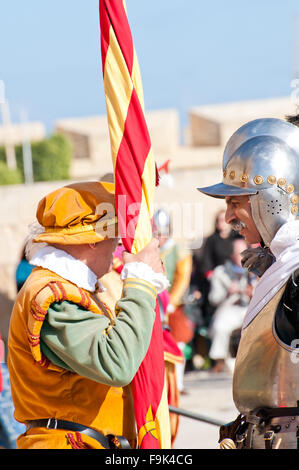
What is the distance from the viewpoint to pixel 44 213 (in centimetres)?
278

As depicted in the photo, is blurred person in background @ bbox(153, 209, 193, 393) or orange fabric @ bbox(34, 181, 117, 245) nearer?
orange fabric @ bbox(34, 181, 117, 245)

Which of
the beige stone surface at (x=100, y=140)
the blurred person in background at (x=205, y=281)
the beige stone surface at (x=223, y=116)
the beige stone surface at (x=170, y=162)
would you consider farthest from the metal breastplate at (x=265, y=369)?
the beige stone surface at (x=223, y=116)

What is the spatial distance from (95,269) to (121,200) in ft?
0.88

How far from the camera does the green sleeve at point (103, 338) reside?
2551 millimetres

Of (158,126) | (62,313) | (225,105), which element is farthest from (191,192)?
(62,313)

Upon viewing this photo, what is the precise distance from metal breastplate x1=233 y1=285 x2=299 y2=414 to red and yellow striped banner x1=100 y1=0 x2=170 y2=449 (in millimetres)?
382

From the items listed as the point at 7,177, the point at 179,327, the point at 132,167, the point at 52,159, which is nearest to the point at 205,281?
the point at 179,327

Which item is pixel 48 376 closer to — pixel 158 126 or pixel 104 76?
pixel 104 76

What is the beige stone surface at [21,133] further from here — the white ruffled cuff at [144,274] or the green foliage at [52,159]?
the white ruffled cuff at [144,274]

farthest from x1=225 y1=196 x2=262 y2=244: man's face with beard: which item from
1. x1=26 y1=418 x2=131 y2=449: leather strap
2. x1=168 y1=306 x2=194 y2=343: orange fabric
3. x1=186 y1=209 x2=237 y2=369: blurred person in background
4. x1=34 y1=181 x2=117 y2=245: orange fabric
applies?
x1=186 y1=209 x2=237 y2=369: blurred person in background

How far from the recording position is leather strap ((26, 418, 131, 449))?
8.80 feet

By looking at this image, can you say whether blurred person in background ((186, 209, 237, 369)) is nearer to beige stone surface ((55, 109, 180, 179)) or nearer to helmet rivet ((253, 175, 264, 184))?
beige stone surface ((55, 109, 180, 179))

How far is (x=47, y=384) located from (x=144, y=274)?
0.51 m

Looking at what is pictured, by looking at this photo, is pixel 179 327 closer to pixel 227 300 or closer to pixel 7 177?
pixel 227 300
